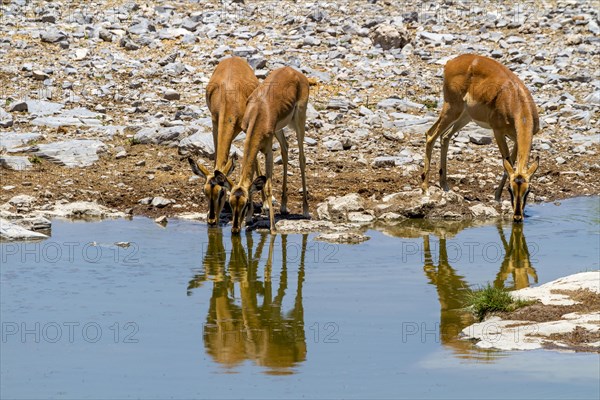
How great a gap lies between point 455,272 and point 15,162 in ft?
26.4

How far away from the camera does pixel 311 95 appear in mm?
21859

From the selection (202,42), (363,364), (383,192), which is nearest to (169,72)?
(202,42)

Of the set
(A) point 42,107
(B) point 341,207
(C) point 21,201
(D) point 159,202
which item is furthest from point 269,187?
(A) point 42,107

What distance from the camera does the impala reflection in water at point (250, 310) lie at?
31.5ft

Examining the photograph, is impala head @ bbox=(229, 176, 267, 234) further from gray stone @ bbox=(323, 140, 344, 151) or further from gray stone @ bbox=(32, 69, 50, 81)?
gray stone @ bbox=(32, 69, 50, 81)

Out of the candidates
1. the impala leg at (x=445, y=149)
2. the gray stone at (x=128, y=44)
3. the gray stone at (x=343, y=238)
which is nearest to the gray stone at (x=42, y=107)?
the gray stone at (x=128, y=44)

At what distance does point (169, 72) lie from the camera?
74.4 feet

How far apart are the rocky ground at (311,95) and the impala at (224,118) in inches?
47.0

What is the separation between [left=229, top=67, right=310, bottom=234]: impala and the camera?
1488 centimetres

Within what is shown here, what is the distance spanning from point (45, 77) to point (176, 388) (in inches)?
572

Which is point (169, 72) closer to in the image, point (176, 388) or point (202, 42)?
point (202, 42)

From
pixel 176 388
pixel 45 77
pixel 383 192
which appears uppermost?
pixel 45 77

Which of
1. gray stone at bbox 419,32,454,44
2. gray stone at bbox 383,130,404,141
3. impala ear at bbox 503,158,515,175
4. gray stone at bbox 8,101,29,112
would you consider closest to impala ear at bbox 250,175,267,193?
impala ear at bbox 503,158,515,175

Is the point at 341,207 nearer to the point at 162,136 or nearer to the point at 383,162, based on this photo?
the point at 383,162
